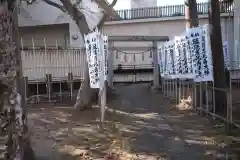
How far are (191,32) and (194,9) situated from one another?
3.26 m

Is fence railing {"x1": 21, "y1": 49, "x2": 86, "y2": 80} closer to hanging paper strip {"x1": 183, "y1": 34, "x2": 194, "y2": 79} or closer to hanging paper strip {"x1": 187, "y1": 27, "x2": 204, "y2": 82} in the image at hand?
hanging paper strip {"x1": 183, "y1": 34, "x2": 194, "y2": 79}

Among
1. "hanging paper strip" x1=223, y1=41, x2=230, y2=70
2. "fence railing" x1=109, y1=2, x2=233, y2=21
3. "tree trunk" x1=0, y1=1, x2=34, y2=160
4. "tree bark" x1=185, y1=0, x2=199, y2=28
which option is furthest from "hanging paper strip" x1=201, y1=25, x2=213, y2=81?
"fence railing" x1=109, y1=2, x2=233, y2=21

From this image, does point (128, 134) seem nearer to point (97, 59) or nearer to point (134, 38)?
point (97, 59)

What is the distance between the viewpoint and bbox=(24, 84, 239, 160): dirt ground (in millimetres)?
9297

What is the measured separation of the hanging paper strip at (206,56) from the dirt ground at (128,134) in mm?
1484

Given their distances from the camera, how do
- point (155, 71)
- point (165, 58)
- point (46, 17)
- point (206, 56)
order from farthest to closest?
1. point (46, 17)
2. point (155, 71)
3. point (165, 58)
4. point (206, 56)

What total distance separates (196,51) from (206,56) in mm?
599

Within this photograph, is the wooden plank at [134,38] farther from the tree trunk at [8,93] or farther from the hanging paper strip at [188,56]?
the tree trunk at [8,93]

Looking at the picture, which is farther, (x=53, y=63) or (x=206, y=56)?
(x=53, y=63)

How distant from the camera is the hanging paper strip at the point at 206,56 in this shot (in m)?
12.2

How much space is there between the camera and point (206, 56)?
12328 millimetres

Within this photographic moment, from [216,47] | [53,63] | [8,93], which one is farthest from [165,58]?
[8,93]

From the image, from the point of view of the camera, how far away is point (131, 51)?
3116 cm

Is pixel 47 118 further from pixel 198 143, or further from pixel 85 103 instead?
pixel 198 143
